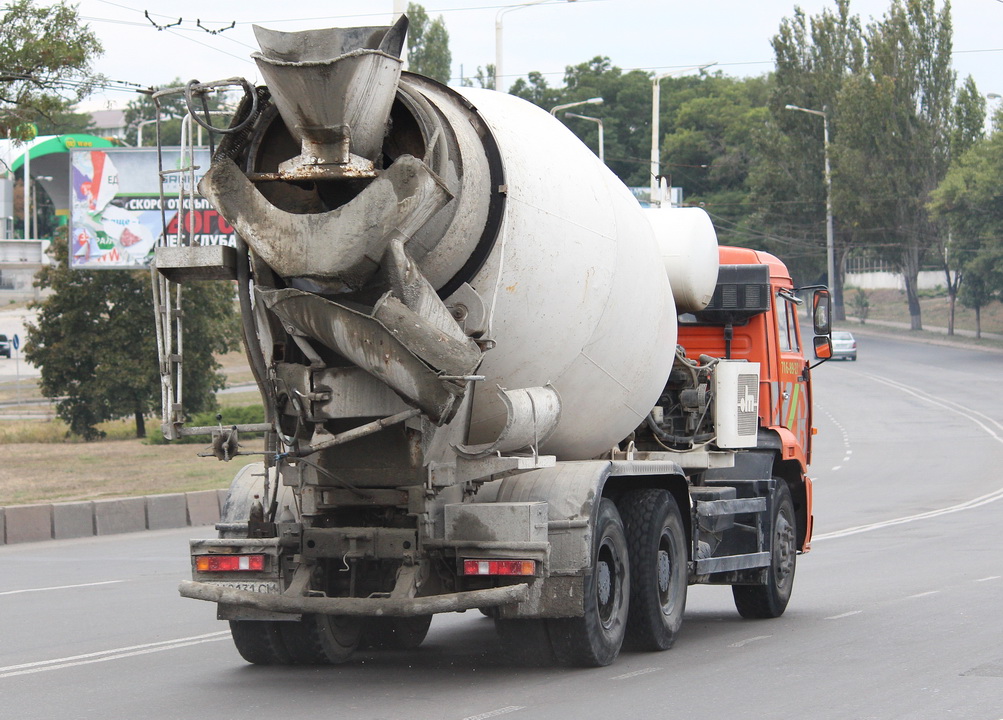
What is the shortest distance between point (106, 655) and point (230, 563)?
1866 mm

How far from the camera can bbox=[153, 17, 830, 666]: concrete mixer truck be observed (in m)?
7.52

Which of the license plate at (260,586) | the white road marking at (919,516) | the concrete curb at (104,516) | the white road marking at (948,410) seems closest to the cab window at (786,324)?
the license plate at (260,586)

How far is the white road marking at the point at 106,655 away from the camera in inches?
353

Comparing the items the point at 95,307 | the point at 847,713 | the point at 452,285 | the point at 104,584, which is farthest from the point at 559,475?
the point at 95,307

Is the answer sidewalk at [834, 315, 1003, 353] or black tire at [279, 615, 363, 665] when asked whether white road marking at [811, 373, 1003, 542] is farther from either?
sidewalk at [834, 315, 1003, 353]

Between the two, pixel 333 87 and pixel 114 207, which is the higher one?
pixel 114 207

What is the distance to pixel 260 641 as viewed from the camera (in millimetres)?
9109

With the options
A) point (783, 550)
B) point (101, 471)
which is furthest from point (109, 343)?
point (783, 550)

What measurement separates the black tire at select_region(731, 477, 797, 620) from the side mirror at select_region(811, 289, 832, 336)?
4.36ft

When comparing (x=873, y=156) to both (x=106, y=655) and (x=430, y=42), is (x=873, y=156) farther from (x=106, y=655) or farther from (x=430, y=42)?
(x=106, y=655)

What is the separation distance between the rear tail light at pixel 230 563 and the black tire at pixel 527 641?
1455mm

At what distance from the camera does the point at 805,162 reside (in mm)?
85688

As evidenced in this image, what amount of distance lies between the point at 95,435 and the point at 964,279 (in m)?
50.2

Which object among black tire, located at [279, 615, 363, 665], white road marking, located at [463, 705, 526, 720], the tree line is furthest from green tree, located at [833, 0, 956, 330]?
white road marking, located at [463, 705, 526, 720]
